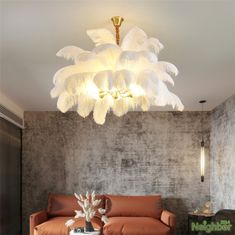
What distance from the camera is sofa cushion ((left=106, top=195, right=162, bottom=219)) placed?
18.2ft

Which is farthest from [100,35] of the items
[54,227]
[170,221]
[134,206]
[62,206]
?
[62,206]

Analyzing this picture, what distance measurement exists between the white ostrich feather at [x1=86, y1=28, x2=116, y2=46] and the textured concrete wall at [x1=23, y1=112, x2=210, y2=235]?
4017mm

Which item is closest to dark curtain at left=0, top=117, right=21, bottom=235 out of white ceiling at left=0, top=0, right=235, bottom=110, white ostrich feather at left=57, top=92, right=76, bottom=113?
white ceiling at left=0, top=0, right=235, bottom=110

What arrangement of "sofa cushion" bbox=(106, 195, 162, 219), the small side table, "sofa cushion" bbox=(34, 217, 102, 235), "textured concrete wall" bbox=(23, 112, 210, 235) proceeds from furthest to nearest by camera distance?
→ 1. "textured concrete wall" bbox=(23, 112, 210, 235)
2. "sofa cushion" bbox=(106, 195, 162, 219)
3. the small side table
4. "sofa cushion" bbox=(34, 217, 102, 235)

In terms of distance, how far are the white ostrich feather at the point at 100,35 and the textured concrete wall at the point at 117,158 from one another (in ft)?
13.2

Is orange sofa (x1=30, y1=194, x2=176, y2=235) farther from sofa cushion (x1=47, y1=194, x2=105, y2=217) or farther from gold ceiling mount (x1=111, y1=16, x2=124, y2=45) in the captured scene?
gold ceiling mount (x1=111, y1=16, x2=124, y2=45)

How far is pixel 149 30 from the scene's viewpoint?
8.51 feet

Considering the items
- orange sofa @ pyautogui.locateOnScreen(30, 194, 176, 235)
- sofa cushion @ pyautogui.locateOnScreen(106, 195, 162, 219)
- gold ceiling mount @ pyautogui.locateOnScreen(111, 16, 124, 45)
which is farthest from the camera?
sofa cushion @ pyautogui.locateOnScreen(106, 195, 162, 219)

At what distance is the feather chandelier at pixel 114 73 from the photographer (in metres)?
2.11

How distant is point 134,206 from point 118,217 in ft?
1.17

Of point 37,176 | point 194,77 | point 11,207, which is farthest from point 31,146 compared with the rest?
point 194,77

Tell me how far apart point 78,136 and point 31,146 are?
2.99 ft

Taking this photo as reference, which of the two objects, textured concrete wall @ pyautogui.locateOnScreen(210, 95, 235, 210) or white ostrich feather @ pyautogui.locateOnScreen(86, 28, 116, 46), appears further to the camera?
textured concrete wall @ pyautogui.locateOnScreen(210, 95, 235, 210)

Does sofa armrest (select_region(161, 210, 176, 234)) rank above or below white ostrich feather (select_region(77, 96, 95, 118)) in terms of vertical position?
below
